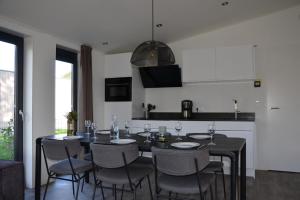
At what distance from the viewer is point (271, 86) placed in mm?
4281

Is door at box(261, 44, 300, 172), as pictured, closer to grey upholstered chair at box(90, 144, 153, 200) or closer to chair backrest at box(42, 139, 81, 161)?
grey upholstered chair at box(90, 144, 153, 200)

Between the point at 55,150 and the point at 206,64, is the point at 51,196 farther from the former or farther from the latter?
the point at 206,64

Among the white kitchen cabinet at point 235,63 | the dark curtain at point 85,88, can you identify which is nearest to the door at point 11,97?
the dark curtain at point 85,88

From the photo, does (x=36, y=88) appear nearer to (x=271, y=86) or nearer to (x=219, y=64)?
(x=219, y=64)

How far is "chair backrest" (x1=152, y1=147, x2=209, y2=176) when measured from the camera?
6.43 feet

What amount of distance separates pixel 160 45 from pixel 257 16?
8.10 feet

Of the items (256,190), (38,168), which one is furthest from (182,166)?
(256,190)

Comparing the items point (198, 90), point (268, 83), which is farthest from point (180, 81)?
point (268, 83)

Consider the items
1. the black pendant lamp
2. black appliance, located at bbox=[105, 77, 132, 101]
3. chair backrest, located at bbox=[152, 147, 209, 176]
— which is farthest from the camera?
black appliance, located at bbox=[105, 77, 132, 101]

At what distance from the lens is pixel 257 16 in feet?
A: 14.0

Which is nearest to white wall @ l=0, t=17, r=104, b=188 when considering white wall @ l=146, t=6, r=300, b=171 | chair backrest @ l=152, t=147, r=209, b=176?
chair backrest @ l=152, t=147, r=209, b=176

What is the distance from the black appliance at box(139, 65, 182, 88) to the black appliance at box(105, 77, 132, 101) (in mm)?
438

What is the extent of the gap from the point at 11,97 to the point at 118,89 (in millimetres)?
1787

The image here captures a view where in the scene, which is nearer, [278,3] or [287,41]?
[278,3]
